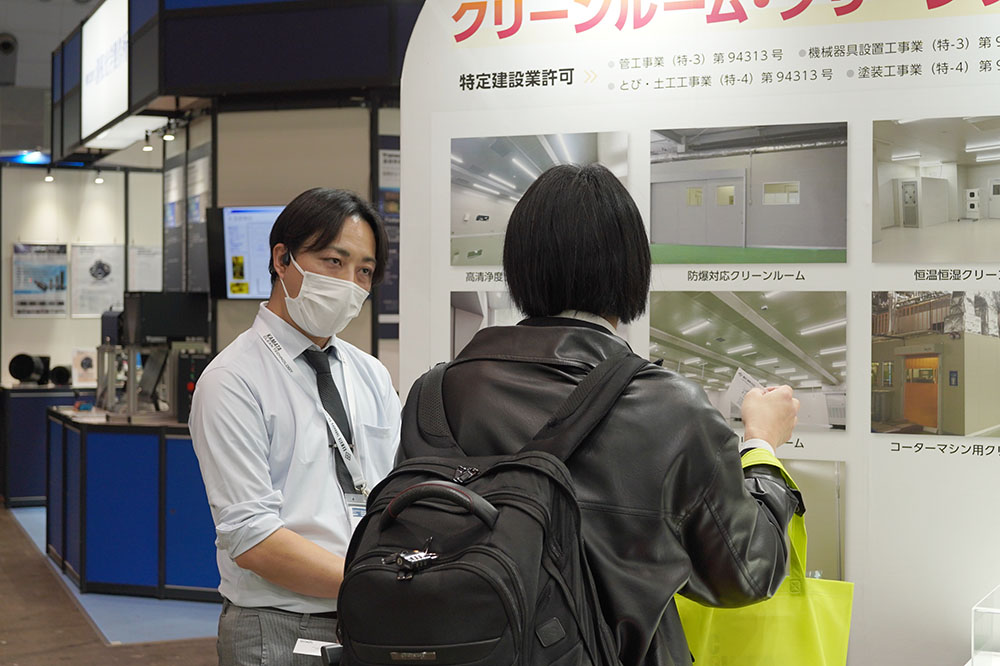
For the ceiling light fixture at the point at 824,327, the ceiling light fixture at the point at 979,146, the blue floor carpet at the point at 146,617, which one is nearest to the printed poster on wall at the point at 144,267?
the blue floor carpet at the point at 146,617

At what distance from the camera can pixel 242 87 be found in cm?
579

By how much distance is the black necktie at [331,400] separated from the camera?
1885 mm

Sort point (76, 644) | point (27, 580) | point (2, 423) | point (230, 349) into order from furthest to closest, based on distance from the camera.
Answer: point (2, 423), point (27, 580), point (76, 644), point (230, 349)

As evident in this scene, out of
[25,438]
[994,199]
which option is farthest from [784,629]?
[25,438]

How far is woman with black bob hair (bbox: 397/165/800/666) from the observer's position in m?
1.20

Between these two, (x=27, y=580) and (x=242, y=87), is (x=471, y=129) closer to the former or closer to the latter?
(x=242, y=87)

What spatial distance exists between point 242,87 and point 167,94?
0.49m

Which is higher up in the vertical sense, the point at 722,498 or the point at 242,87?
the point at 242,87

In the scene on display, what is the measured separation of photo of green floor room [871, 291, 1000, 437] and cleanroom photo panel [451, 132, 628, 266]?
2.40 ft

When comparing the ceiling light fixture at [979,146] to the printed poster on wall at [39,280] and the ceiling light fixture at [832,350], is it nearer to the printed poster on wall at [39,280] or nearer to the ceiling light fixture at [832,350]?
the ceiling light fixture at [832,350]

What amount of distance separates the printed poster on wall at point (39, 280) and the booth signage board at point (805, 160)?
8.63m

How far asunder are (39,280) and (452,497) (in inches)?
392

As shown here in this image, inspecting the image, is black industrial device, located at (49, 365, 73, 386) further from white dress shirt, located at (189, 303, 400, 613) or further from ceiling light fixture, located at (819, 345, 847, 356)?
ceiling light fixture, located at (819, 345, 847, 356)

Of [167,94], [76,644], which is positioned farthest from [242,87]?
[76,644]
